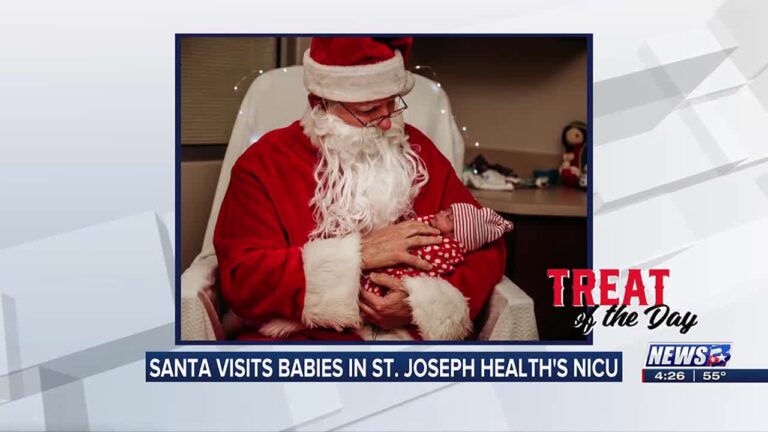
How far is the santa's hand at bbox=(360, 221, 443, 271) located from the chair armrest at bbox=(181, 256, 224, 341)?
0.90 ft

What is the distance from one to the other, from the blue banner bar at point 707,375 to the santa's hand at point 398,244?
43 cm

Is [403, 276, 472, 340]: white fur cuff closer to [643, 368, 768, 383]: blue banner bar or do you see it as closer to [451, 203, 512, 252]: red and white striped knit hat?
[451, 203, 512, 252]: red and white striped knit hat

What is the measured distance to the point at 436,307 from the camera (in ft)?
4.83

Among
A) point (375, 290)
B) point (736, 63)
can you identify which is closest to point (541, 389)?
point (375, 290)

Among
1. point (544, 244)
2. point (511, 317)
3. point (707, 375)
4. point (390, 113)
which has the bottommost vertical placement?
point (707, 375)

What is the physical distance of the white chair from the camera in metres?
1.49

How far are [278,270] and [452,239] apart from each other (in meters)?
0.30

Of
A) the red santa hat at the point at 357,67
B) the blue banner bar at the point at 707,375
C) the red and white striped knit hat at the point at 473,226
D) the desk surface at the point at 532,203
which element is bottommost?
the blue banner bar at the point at 707,375

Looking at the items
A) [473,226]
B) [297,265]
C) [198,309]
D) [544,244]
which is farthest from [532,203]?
[198,309]

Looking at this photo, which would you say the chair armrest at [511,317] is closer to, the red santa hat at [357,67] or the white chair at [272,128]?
the white chair at [272,128]

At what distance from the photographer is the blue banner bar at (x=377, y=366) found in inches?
58.6

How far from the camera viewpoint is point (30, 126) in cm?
146

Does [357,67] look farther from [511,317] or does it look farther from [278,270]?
[511,317]

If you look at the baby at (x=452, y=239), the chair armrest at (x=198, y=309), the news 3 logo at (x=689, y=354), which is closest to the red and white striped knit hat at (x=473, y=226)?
the baby at (x=452, y=239)
